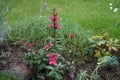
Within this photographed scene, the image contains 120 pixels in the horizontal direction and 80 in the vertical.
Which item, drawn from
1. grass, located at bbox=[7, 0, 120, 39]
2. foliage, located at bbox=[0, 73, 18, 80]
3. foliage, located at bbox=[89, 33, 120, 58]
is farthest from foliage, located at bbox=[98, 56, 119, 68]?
grass, located at bbox=[7, 0, 120, 39]

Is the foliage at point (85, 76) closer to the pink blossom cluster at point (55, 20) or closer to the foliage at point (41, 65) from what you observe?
the foliage at point (41, 65)

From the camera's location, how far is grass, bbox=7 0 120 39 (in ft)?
23.8

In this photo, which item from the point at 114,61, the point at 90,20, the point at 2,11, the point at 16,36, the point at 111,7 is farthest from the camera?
the point at 111,7

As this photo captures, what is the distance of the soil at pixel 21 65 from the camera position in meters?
5.15

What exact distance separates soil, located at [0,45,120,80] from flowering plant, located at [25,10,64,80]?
0.21m

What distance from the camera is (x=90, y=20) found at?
7.64 metres

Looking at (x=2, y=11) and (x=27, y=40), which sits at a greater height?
(x=2, y=11)

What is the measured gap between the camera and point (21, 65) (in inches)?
209

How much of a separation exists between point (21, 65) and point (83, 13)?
3.18 metres

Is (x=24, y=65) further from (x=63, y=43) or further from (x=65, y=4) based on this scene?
(x=65, y=4)

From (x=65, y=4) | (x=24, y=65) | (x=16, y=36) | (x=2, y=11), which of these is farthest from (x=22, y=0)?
(x=24, y=65)

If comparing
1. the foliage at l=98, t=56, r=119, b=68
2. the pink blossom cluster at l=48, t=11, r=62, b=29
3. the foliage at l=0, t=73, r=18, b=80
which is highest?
the pink blossom cluster at l=48, t=11, r=62, b=29

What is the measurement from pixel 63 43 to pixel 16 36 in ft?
3.37

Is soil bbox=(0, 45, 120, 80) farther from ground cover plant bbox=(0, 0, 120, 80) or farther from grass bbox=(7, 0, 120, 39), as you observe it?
grass bbox=(7, 0, 120, 39)
